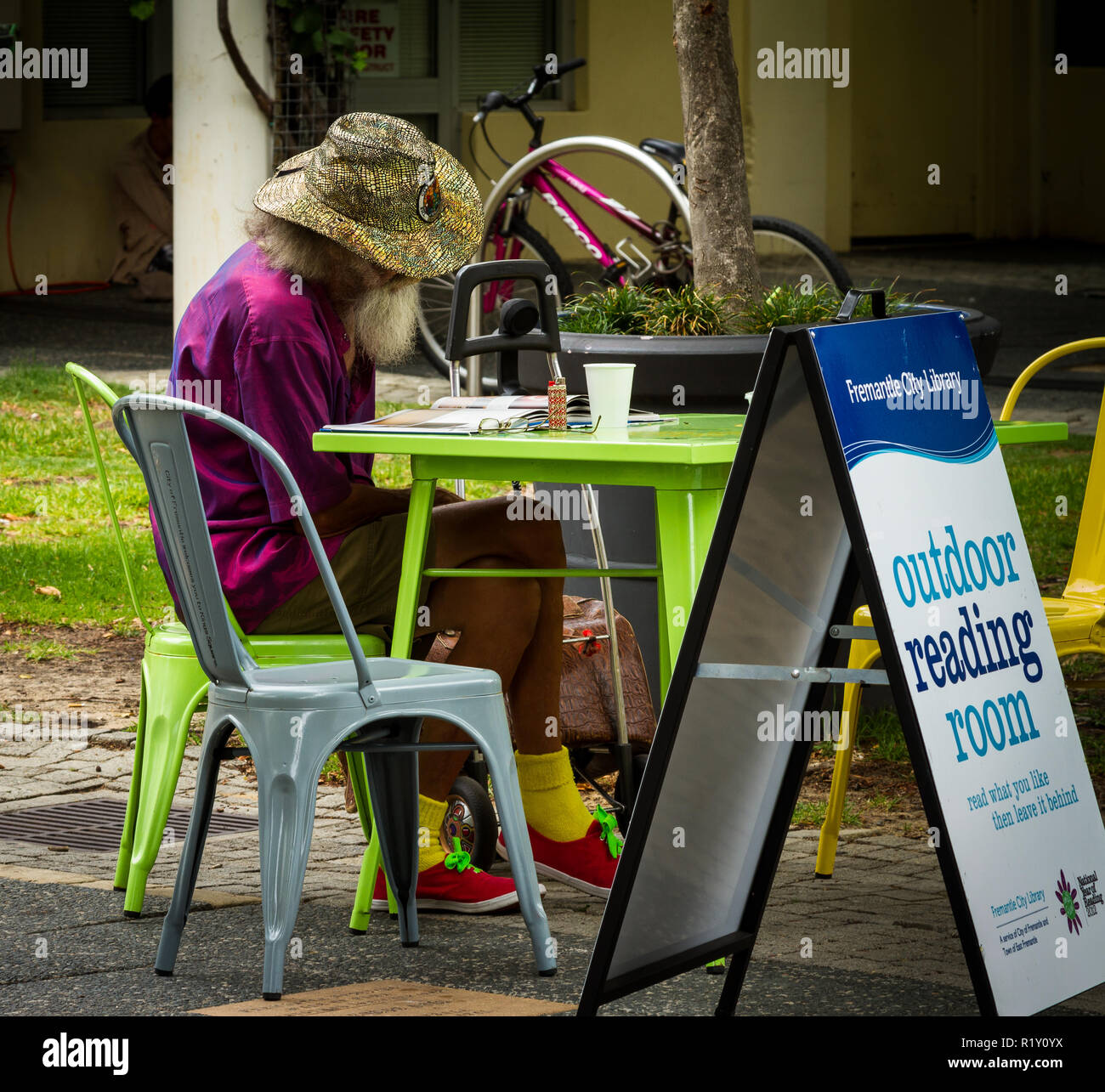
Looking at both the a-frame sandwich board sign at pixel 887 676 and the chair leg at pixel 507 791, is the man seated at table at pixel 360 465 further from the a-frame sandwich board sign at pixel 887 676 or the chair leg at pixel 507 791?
the a-frame sandwich board sign at pixel 887 676

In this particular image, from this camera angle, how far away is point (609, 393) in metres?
3.52

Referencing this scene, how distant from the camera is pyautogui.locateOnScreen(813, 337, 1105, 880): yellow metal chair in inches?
155

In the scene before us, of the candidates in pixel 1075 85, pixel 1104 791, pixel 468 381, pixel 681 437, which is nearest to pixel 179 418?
pixel 681 437

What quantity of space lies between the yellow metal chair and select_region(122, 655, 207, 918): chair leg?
1.28 metres

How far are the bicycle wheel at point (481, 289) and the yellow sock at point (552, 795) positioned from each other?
4583 mm

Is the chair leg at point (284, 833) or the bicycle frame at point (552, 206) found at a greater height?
the bicycle frame at point (552, 206)

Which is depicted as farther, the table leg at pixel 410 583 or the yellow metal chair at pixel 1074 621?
the yellow metal chair at pixel 1074 621

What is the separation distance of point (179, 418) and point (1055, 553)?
15.5ft

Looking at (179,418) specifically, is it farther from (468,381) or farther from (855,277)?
(855,277)

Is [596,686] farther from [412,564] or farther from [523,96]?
[523,96]

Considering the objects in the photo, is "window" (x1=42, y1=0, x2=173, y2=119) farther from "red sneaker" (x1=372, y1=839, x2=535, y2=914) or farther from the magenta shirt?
"red sneaker" (x1=372, y1=839, x2=535, y2=914)

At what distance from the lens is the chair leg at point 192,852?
10.9ft

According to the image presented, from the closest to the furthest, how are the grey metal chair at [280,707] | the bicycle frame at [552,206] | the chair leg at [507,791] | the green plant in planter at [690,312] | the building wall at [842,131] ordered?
the grey metal chair at [280,707] < the chair leg at [507,791] < the green plant in planter at [690,312] < the bicycle frame at [552,206] < the building wall at [842,131]

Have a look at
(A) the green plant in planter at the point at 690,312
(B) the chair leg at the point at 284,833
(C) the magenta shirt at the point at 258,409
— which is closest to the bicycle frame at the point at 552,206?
(A) the green plant in planter at the point at 690,312
